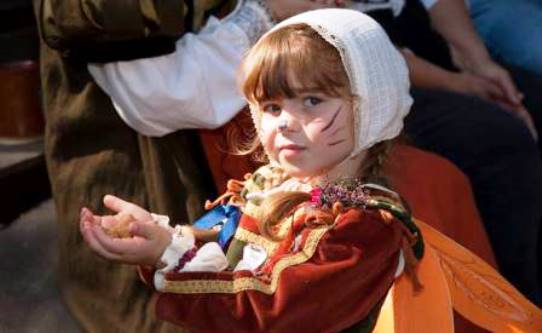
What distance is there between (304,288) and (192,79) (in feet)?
1.52

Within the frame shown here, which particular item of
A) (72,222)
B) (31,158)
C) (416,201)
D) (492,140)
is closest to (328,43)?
(416,201)

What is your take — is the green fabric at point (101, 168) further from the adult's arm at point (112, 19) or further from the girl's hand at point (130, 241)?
the girl's hand at point (130, 241)

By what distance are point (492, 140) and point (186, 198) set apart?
0.50m

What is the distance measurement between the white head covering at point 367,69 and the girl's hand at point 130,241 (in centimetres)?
20

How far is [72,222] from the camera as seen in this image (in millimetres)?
1648

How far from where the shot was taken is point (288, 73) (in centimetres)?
113

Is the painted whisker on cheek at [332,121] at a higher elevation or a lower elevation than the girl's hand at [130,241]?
higher

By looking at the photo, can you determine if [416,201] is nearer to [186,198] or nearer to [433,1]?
[186,198]

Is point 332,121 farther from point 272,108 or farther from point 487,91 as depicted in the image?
point 487,91

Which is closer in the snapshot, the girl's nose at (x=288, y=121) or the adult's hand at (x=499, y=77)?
the girl's nose at (x=288, y=121)

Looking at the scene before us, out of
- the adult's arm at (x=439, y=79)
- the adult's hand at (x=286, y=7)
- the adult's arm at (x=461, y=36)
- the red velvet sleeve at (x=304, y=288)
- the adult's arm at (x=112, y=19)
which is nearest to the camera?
the red velvet sleeve at (x=304, y=288)

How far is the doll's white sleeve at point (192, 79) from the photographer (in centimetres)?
144

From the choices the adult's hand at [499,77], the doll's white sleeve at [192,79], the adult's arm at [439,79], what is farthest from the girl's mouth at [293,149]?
the adult's hand at [499,77]

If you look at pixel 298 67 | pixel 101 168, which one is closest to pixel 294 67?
pixel 298 67
